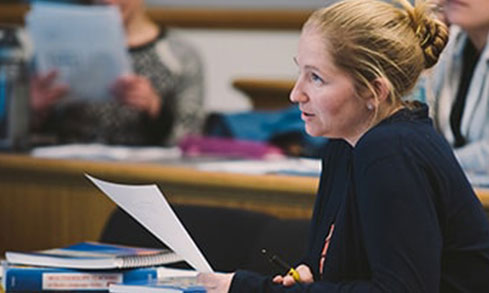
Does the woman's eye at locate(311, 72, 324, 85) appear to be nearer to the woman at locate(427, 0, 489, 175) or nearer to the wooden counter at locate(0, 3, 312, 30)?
the woman at locate(427, 0, 489, 175)

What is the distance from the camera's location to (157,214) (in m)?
1.64

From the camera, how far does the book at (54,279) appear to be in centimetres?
177

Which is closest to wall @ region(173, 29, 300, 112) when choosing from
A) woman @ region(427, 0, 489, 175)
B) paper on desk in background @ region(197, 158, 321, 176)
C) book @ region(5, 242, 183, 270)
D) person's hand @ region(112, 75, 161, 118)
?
person's hand @ region(112, 75, 161, 118)

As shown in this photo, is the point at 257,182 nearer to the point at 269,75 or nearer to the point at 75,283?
the point at 75,283

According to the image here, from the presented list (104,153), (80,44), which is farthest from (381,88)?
(80,44)

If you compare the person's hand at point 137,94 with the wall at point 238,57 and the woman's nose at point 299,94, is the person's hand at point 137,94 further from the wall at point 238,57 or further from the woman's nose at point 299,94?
the woman's nose at point 299,94

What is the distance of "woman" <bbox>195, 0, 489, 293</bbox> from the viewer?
1527 mm

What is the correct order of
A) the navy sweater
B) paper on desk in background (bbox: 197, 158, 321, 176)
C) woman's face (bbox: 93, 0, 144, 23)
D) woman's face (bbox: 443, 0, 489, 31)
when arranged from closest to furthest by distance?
1. the navy sweater
2. woman's face (bbox: 443, 0, 489, 31)
3. paper on desk in background (bbox: 197, 158, 321, 176)
4. woman's face (bbox: 93, 0, 144, 23)

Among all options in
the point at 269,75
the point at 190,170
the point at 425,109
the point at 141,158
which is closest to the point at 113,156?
the point at 141,158

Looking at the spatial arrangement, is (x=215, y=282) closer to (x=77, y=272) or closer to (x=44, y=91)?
(x=77, y=272)

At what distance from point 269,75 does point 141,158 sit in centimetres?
224

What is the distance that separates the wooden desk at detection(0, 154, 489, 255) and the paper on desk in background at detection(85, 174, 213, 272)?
0.95m

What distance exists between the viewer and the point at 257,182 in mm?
2662

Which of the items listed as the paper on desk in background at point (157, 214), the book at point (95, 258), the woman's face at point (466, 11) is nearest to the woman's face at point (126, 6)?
the woman's face at point (466, 11)
